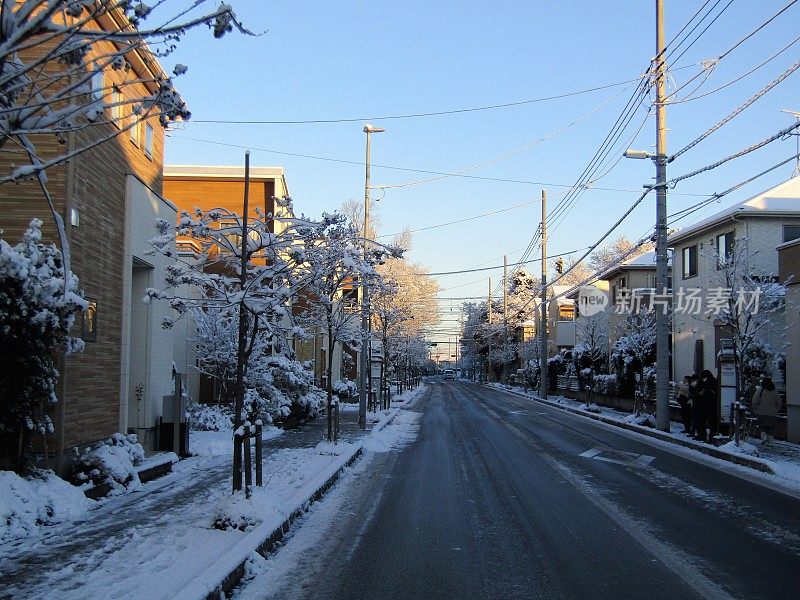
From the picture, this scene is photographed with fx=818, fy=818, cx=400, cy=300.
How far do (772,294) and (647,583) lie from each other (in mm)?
20159

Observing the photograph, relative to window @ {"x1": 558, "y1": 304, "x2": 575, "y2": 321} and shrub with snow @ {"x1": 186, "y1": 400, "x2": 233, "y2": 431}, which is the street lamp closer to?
shrub with snow @ {"x1": 186, "y1": 400, "x2": 233, "y2": 431}

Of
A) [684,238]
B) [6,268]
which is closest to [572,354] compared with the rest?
[684,238]

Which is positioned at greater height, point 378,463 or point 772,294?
point 772,294

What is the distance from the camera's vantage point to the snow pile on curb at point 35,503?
8555mm

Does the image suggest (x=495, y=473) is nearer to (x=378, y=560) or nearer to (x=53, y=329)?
(x=378, y=560)

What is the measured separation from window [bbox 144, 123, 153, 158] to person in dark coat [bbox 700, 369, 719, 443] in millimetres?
13781

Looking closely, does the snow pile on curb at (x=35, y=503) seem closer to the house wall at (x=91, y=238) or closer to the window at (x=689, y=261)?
the house wall at (x=91, y=238)

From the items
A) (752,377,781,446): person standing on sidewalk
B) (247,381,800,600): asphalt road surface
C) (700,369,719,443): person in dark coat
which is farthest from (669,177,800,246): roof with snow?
(247,381,800,600): asphalt road surface

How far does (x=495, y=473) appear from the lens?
13.8m

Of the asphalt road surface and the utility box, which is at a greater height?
the utility box

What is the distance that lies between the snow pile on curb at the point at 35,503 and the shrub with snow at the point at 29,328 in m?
0.45

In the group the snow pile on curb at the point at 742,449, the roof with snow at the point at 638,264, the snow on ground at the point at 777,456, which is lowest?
the snow on ground at the point at 777,456

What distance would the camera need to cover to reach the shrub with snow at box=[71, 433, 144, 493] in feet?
35.7

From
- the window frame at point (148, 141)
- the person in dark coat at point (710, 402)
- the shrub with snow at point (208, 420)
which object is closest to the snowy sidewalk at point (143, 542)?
the shrub with snow at point (208, 420)
